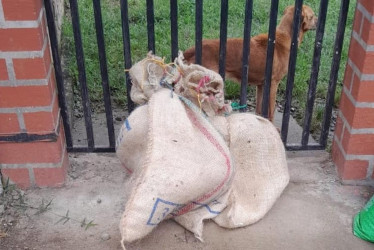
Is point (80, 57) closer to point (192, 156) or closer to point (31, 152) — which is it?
point (31, 152)

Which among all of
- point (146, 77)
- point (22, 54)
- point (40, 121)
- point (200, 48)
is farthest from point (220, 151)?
point (22, 54)

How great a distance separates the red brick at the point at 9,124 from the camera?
251 centimetres

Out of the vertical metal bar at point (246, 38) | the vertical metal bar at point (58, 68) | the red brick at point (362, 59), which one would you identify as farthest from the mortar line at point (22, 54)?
the red brick at point (362, 59)

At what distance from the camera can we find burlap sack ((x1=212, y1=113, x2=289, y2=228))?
2.53 metres

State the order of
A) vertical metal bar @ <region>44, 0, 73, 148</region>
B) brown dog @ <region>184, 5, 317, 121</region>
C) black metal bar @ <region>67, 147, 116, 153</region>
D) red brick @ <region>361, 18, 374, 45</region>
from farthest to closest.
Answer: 1. brown dog @ <region>184, 5, 317, 121</region>
2. black metal bar @ <region>67, 147, 116, 153</region>
3. vertical metal bar @ <region>44, 0, 73, 148</region>
4. red brick @ <region>361, 18, 374, 45</region>

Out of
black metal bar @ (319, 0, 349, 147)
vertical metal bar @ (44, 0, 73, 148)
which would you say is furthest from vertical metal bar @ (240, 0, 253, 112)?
vertical metal bar @ (44, 0, 73, 148)

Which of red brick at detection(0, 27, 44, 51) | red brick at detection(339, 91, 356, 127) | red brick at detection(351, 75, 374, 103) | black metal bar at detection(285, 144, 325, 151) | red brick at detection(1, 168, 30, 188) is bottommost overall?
black metal bar at detection(285, 144, 325, 151)

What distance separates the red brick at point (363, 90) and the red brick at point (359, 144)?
7.9 inches

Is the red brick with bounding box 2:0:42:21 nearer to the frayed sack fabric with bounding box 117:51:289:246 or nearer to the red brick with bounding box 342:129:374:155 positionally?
the frayed sack fabric with bounding box 117:51:289:246

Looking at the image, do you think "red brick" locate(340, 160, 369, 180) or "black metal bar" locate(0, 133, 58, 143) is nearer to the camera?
"black metal bar" locate(0, 133, 58, 143)

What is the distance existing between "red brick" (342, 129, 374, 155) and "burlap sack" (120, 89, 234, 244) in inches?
26.7

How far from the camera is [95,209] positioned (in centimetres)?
259

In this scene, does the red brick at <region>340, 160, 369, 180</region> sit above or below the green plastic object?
above

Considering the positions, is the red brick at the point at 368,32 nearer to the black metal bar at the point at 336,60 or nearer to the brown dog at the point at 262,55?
the black metal bar at the point at 336,60
